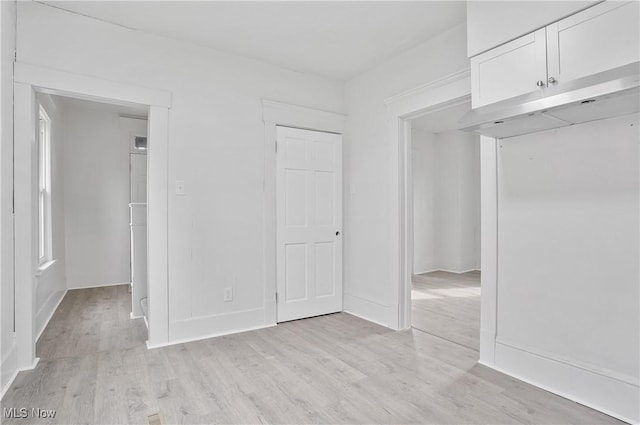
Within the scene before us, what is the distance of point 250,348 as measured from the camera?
296cm

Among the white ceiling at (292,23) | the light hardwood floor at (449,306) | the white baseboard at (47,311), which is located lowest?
the light hardwood floor at (449,306)

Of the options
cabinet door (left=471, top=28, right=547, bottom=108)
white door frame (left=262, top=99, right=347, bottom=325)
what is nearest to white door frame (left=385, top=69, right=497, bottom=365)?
cabinet door (left=471, top=28, right=547, bottom=108)

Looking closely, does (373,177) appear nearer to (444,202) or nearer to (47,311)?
(444,202)

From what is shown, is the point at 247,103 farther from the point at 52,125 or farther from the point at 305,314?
the point at 52,125

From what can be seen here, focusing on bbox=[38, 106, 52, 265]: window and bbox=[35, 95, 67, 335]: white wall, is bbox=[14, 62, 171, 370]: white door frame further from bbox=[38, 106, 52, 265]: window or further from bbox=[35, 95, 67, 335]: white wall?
bbox=[38, 106, 52, 265]: window

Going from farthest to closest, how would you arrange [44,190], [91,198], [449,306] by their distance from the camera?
1. [91,198]
2. [449,306]
3. [44,190]

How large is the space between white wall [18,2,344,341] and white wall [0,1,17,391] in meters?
0.34

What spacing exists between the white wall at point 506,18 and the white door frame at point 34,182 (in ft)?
8.07

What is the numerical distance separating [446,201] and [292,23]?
4.91 metres

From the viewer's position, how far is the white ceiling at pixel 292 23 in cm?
261

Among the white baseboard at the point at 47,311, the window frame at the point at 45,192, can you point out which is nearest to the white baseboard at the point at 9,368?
the white baseboard at the point at 47,311

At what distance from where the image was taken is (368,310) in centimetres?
375

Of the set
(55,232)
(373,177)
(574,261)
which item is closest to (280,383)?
(574,261)

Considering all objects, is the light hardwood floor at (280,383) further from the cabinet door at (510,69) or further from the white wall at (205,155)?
the cabinet door at (510,69)
